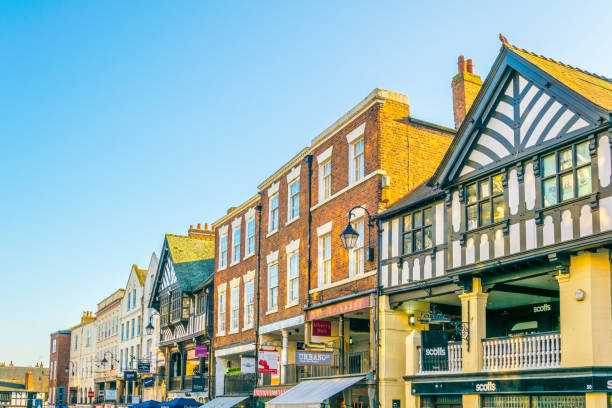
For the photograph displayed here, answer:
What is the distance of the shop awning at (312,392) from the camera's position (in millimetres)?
21547

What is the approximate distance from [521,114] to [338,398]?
12126 mm

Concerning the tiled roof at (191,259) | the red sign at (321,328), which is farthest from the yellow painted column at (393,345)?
the tiled roof at (191,259)

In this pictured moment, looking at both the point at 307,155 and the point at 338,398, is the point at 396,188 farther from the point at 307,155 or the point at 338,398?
the point at 338,398

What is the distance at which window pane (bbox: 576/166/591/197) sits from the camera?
1496 cm

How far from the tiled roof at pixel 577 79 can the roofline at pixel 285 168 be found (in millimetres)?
10910

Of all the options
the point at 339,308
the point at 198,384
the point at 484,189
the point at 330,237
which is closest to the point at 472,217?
the point at 484,189

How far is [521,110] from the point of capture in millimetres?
17078

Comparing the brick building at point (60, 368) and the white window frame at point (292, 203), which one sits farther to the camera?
the brick building at point (60, 368)

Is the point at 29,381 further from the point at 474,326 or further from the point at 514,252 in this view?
the point at 514,252

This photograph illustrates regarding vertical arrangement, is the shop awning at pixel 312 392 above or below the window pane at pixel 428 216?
below

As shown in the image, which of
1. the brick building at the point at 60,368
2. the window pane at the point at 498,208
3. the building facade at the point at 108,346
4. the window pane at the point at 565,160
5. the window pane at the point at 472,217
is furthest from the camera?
the brick building at the point at 60,368

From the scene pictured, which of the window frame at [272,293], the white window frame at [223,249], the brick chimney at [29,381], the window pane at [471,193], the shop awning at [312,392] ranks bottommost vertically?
the brick chimney at [29,381]

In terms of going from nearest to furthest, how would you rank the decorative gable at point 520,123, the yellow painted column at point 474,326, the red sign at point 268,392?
the decorative gable at point 520,123 < the yellow painted column at point 474,326 < the red sign at point 268,392

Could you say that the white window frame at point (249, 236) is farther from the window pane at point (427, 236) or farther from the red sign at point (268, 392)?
the window pane at point (427, 236)
